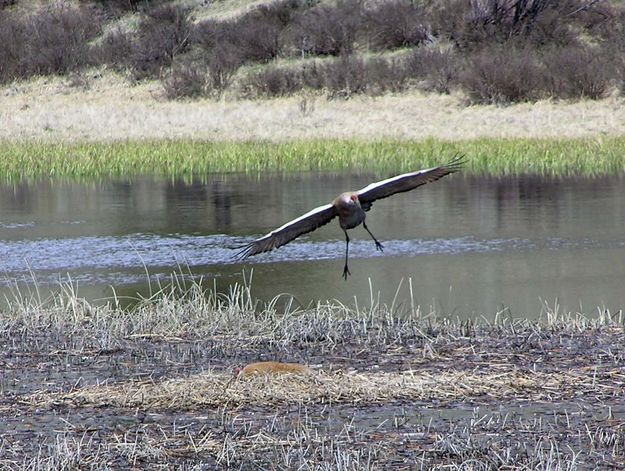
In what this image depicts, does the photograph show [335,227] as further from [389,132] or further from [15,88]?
[15,88]

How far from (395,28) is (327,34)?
1842mm

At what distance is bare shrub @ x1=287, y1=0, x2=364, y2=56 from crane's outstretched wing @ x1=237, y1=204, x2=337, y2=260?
81.2ft

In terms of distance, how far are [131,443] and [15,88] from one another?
97.0 feet

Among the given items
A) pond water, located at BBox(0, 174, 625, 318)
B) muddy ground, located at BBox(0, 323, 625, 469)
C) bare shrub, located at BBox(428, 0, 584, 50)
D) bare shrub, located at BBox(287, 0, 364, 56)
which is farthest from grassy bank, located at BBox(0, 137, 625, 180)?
muddy ground, located at BBox(0, 323, 625, 469)

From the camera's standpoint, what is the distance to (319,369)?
650 centimetres

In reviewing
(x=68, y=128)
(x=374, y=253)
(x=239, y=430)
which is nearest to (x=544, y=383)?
(x=239, y=430)

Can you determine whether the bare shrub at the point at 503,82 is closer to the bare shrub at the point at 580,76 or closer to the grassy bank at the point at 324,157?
the bare shrub at the point at 580,76

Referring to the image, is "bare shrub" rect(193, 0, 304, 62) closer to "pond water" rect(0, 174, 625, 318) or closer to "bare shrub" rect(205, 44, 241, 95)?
"bare shrub" rect(205, 44, 241, 95)

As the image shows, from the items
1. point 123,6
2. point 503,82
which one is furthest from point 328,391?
point 123,6

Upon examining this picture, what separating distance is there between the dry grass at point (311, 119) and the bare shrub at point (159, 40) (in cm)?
328

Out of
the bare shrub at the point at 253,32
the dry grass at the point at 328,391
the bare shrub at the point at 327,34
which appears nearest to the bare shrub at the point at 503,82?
the bare shrub at the point at 327,34

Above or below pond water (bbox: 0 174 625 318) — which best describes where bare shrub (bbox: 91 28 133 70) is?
above

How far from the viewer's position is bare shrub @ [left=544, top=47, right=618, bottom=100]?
2586 centimetres

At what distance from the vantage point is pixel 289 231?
312 inches
